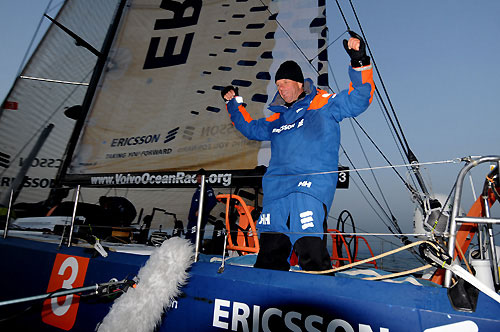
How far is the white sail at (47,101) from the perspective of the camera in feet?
12.8

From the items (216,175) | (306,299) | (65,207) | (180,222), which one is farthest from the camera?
(180,222)

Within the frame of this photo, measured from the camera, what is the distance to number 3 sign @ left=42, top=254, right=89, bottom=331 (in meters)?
1.81

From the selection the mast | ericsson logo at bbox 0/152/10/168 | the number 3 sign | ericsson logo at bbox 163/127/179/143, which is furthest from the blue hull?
ericsson logo at bbox 0/152/10/168

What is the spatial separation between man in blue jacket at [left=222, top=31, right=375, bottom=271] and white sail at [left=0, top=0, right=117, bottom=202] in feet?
11.6

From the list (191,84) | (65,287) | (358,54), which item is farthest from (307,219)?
(191,84)

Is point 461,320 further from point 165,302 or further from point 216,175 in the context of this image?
point 216,175

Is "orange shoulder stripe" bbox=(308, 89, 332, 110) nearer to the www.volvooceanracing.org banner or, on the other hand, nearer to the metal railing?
the metal railing

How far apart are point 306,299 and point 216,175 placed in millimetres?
2136

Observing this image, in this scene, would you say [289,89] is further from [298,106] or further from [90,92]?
[90,92]

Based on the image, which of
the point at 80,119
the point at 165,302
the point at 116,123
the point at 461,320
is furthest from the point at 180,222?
the point at 461,320

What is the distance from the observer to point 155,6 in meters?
4.73

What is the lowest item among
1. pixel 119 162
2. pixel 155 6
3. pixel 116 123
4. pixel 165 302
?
pixel 165 302

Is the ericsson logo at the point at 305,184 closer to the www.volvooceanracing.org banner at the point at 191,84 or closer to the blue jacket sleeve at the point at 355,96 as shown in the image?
the blue jacket sleeve at the point at 355,96

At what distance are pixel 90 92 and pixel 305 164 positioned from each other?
402 centimetres
